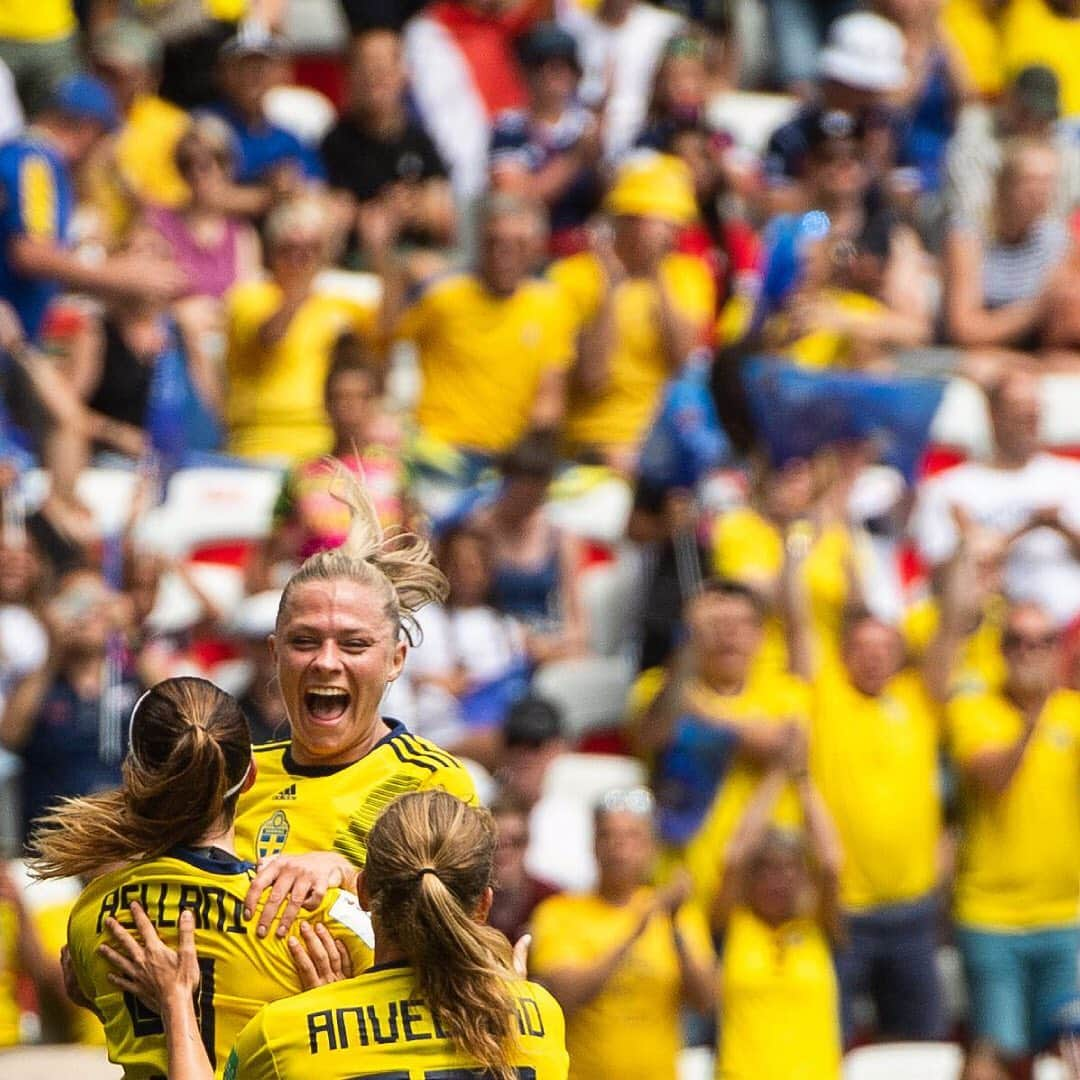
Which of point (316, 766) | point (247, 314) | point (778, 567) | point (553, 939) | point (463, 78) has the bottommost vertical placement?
point (553, 939)

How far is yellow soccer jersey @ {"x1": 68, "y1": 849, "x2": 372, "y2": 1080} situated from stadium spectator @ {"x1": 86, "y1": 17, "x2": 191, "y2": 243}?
6075 millimetres

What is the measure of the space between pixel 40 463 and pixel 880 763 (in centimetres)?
301

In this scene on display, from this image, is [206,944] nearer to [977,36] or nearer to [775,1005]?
[775,1005]

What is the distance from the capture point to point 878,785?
27.3ft

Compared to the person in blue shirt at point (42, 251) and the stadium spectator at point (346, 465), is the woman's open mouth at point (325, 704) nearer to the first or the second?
the stadium spectator at point (346, 465)

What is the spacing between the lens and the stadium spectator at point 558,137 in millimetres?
10789

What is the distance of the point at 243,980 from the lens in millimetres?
4348

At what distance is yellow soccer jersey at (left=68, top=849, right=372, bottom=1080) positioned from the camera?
433cm

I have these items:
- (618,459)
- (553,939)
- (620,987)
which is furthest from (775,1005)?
(618,459)

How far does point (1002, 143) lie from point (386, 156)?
2.63 meters

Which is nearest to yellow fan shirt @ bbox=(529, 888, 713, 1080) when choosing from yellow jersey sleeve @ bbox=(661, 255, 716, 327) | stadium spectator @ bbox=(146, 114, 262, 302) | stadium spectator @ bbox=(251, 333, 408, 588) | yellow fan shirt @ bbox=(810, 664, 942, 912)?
yellow fan shirt @ bbox=(810, 664, 942, 912)

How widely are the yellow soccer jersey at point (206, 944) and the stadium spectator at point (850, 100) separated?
680cm

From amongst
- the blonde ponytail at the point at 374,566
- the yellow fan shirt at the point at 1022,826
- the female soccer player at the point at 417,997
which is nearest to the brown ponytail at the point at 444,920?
the female soccer player at the point at 417,997

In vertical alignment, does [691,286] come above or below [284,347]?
above
